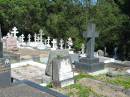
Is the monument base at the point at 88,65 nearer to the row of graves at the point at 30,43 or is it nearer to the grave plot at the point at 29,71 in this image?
the grave plot at the point at 29,71

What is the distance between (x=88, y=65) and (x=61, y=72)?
1.89 m

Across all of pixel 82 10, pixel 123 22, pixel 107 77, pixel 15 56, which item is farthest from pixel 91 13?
pixel 107 77

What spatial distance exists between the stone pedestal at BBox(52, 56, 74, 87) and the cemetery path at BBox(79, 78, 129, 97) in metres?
0.50

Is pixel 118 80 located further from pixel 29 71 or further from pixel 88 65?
pixel 29 71

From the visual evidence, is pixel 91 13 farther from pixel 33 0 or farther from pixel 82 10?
pixel 33 0

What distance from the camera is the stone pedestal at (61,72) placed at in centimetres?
855

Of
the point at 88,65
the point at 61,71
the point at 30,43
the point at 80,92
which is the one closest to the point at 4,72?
the point at 61,71

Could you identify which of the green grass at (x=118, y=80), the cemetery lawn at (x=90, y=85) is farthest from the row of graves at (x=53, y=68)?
the green grass at (x=118, y=80)

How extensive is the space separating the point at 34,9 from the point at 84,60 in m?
11.7

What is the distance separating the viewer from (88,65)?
10.2 meters

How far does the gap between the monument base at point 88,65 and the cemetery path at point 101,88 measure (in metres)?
1.11

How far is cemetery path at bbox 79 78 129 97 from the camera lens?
7899mm

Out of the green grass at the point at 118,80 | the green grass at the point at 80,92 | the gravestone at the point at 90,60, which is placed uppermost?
the gravestone at the point at 90,60

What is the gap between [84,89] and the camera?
827cm
